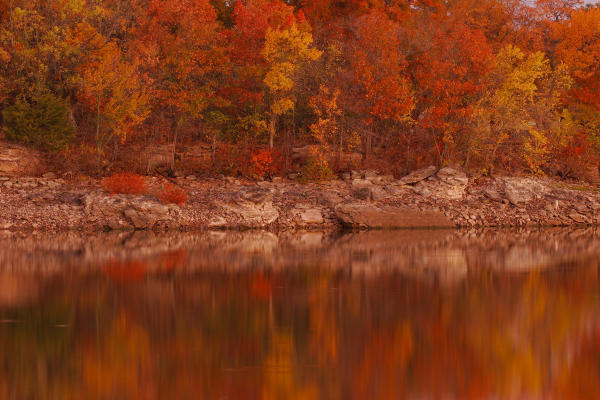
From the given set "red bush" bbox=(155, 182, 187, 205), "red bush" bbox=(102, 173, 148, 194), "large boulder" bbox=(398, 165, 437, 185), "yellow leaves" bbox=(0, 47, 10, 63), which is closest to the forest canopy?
"yellow leaves" bbox=(0, 47, 10, 63)

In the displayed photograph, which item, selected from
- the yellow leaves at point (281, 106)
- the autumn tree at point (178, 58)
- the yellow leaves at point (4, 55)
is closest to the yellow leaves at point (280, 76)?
the yellow leaves at point (281, 106)

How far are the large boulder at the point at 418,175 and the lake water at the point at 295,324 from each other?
48.4 ft

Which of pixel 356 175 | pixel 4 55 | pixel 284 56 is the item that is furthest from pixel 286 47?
pixel 4 55

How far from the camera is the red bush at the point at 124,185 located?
36125mm

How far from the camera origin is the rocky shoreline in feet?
115

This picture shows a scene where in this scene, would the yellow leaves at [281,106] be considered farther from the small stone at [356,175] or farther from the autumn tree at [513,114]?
the autumn tree at [513,114]

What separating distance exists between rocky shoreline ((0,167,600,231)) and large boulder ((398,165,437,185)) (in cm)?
6

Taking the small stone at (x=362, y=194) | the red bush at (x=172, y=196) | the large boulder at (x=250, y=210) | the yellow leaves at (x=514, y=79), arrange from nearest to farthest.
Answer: the red bush at (x=172, y=196) → the large boulder at (x=250, y=210) → the small stone at (x=362, y=194) → the yellow leaves at (x=514, y=79)

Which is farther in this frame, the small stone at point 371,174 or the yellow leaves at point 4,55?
the small stone at point 371,174

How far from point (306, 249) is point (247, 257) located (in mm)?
3564

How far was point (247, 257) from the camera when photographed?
2483 cm

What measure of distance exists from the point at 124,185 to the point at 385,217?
1318 cm

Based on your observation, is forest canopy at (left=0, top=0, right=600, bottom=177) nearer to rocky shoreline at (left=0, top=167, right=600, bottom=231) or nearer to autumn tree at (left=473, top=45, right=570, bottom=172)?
autumn tree at (left=473, top=45, right=570, bottom=172)

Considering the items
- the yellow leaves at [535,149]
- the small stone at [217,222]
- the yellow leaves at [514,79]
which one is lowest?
the small stone at [217,222]
